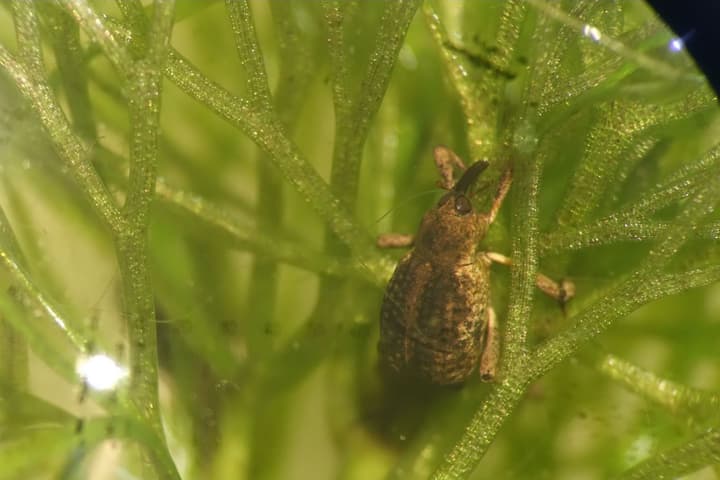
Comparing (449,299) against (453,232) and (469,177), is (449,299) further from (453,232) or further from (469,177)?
(469,177)

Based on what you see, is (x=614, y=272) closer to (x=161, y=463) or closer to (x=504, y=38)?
(x=504, y=38)

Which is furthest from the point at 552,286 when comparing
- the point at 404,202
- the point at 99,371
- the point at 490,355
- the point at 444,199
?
the point at 99,371

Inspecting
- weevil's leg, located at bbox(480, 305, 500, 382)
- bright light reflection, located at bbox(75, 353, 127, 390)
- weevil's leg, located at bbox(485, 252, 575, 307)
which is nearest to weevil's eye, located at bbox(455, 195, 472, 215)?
weevil's leg, located at bbox(485, 252, 575, 307)

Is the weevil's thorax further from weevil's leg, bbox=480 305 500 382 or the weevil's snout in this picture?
weevil's leg, bbox=480 305 500 382

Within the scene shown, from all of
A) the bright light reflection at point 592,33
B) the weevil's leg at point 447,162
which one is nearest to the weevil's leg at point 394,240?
the weevil's leg at point 447,162

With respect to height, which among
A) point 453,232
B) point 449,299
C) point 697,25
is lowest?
point 449,299

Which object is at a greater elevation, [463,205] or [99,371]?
[463,205]

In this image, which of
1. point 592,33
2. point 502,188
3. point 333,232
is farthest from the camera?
point 333,232
